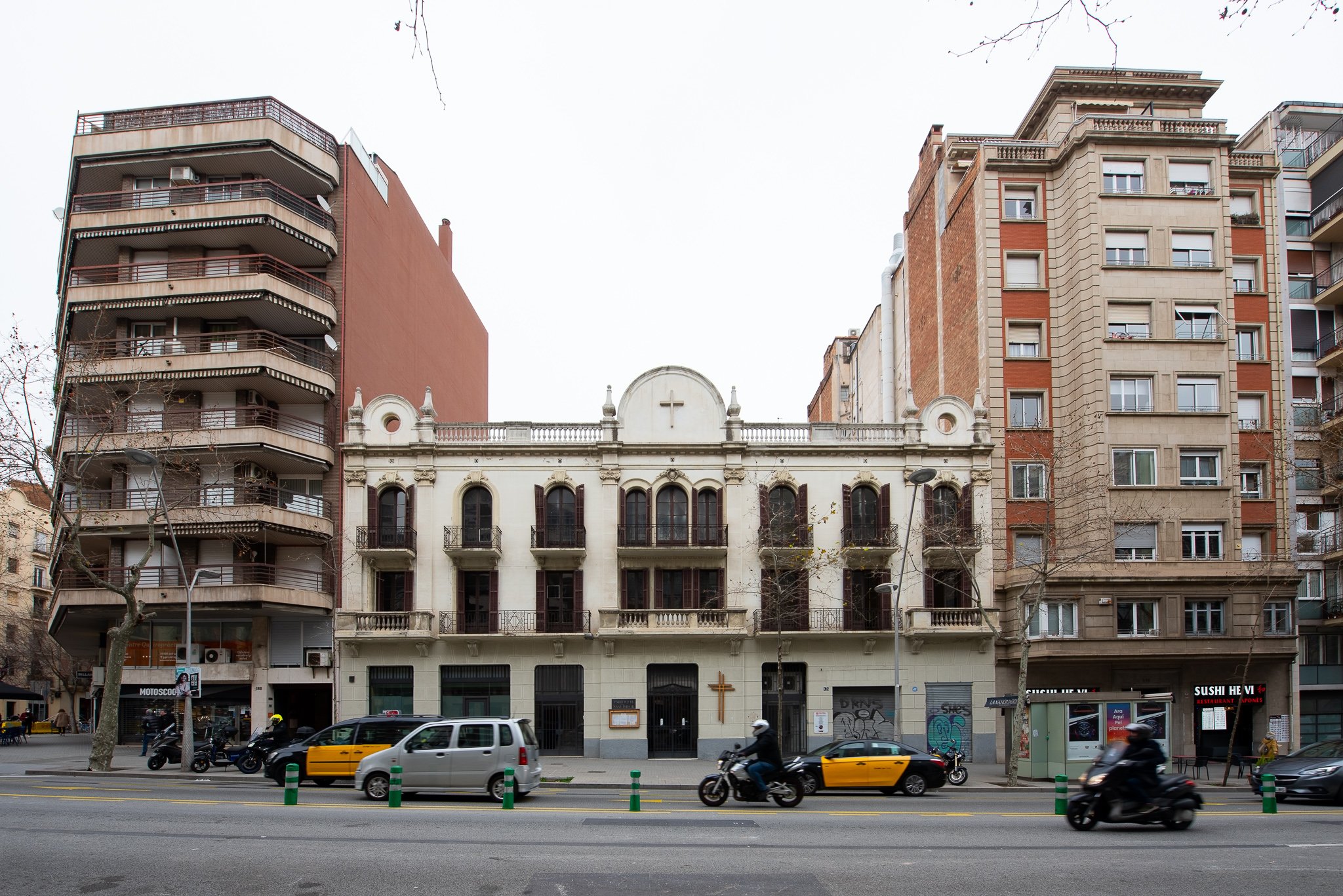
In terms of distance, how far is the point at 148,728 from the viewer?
129 feet

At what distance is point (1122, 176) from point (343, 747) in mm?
31433

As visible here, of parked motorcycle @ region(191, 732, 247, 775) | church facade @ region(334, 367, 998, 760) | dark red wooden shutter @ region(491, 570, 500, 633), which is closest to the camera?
parked motorcycle @ region(191, 732, 247, 775)

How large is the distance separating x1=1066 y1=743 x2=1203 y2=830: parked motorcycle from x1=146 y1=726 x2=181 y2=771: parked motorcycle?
81.4 feet

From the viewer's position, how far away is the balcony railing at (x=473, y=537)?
38375 millimetres

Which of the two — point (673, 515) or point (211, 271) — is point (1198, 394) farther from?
point (211, 271)

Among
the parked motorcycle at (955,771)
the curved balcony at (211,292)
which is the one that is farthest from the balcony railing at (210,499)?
the parked motorcycle at (955,771)

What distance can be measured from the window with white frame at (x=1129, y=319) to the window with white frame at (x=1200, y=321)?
114cm

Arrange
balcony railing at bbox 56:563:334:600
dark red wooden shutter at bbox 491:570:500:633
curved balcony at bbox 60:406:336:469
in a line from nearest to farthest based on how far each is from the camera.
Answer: curved balcony at bbox 60:406:336:469, balcony railing at bbox 56:563:334:600, dark red wooden shutter at bbox 491:570:500:633

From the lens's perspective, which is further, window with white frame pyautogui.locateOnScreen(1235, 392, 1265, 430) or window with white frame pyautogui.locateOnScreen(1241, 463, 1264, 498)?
window with white frame pyautogui.locateOnScreen(1235, 392, 1265, 430)

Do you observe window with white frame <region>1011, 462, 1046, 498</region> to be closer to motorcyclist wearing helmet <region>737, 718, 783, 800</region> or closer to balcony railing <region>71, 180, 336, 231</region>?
motorcyclist wearing helmet <region>737, 718, 783, 800</region>

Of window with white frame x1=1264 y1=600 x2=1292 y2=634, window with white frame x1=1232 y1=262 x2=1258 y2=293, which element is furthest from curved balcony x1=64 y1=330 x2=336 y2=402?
window with white frame x1=1264 y1=600 x2=1292 y2=634

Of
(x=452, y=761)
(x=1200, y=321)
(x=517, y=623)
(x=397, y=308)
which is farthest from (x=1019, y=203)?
(x=452, y=761)

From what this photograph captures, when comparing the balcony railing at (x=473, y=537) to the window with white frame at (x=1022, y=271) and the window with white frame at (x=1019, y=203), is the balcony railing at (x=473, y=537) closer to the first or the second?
the window with white frame at (x=1022, y=271)

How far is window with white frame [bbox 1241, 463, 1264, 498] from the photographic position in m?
40.4
